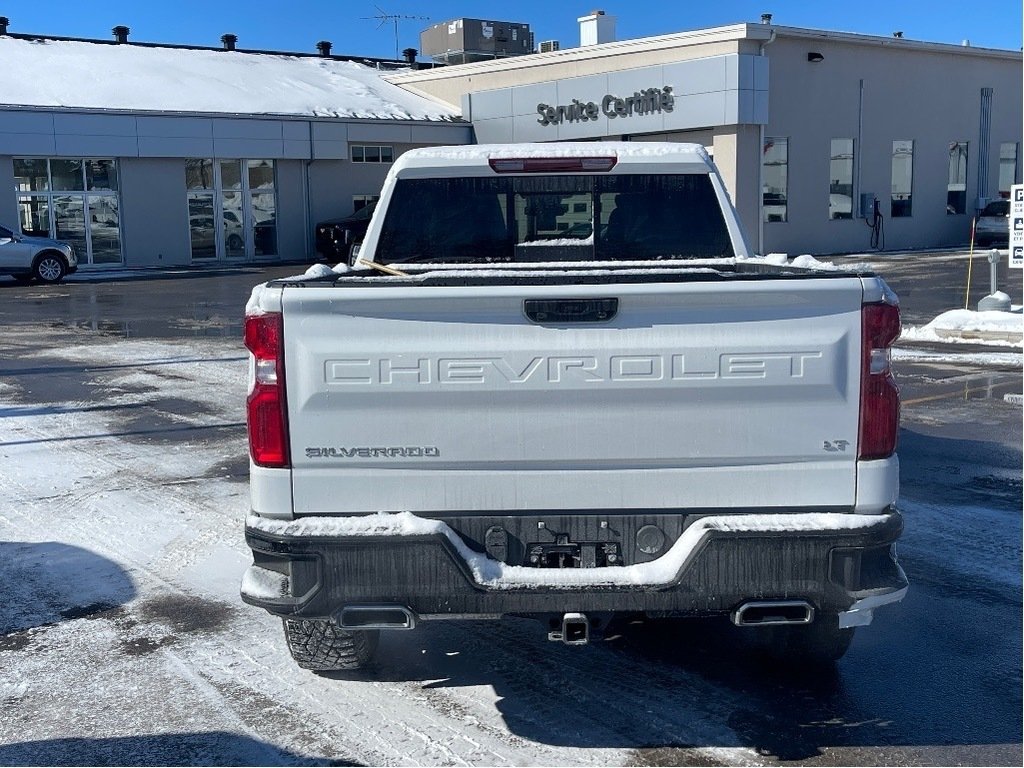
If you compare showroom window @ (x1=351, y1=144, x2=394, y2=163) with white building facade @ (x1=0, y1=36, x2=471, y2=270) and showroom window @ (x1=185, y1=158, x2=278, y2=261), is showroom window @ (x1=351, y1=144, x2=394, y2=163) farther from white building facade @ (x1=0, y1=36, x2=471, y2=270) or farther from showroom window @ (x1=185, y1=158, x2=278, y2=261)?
showroom window @ (x1=185, y1=158, x2=278, y2=261)

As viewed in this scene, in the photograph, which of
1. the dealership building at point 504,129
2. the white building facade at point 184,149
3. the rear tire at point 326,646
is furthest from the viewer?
the white building facade at point 184,149

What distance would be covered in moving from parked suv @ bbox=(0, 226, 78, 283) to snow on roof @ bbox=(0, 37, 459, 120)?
18.5ft

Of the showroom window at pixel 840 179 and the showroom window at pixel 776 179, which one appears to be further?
the showroom window at pixel 840 179

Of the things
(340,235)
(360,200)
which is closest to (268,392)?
(340,235)

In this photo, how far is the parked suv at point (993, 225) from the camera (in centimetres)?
3544

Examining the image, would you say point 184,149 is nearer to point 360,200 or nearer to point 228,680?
point 360,200

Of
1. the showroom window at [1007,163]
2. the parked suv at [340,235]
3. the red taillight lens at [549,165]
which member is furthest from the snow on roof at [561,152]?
the showroom window at [1007,163]

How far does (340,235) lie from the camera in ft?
110

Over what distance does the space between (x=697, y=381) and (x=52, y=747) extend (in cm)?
267

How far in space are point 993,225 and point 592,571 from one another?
3578cm

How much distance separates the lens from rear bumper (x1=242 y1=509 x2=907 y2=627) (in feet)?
12.1

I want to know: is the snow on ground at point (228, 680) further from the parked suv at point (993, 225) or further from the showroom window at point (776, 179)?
the parked suv at point (993, 225)

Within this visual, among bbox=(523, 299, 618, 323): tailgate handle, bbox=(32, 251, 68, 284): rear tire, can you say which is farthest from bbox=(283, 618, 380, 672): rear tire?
bbox=(32, 251, 68, 284): rear tire

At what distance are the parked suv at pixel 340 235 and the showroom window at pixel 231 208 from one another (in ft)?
7.57
